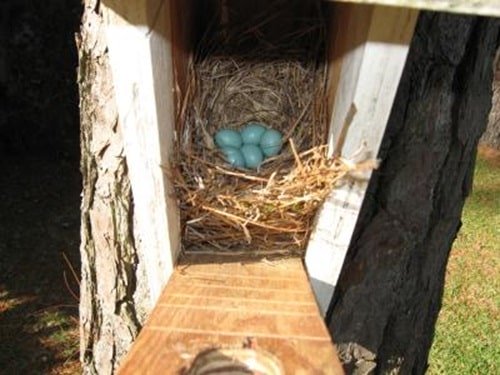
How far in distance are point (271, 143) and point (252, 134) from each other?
54mm

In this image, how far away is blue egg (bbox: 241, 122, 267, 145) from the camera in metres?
1.35

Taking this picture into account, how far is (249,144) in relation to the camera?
52.7 inches

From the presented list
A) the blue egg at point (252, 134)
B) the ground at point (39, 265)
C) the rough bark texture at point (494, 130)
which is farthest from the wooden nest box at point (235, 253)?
the rough bark texture at point (494, 130)

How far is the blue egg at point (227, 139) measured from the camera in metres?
1.31

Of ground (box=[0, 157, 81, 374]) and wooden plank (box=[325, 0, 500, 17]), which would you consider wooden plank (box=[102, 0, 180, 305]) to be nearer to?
wooden plank (box=[325, 0, 500, 17])

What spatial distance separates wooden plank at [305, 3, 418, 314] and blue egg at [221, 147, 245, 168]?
0.74 ft

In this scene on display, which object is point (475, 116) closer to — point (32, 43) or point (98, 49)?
point (98, 49)

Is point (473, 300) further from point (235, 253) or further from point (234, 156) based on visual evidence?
point (235, 253)

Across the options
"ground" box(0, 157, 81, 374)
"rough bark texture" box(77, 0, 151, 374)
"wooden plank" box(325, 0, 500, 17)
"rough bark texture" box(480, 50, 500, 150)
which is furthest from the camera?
"rough bark texture" box(480, 50, 500, 150)

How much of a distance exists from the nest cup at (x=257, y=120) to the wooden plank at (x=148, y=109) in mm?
51

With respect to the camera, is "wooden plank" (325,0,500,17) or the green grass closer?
"wooden plank" (325,0,500,17)

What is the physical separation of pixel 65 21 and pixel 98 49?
306cm

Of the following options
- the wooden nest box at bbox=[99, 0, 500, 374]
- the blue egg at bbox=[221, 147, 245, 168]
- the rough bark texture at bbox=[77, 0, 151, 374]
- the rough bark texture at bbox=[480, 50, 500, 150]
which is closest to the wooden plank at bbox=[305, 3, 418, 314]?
the wooden nest box at bbox=[99, 0, 500, 374]

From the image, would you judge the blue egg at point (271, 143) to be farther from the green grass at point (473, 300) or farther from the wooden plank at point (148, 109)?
the green grass at point (473, 300)
